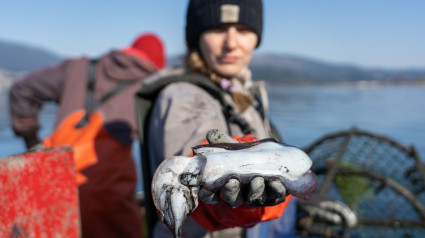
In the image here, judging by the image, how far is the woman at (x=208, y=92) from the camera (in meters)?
1.51

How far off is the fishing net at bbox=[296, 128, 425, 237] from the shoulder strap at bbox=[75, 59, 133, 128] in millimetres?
2014

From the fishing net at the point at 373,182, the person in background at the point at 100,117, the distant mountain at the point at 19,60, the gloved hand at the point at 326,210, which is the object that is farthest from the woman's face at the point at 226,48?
the distant mountain at the point at 19,60

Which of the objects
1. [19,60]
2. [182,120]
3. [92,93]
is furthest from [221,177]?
[19,60]

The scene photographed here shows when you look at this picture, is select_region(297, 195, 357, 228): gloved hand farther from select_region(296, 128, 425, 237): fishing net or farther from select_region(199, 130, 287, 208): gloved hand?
select_region(199, 130, 287, 208): gloved hand

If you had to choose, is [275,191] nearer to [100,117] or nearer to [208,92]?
[208,92]

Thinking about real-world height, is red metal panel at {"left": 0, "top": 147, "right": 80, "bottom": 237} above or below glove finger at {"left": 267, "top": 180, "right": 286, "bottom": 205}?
below

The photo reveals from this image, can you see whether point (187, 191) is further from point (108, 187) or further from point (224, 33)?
point (108, 187)

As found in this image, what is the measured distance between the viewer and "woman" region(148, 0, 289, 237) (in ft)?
4.95

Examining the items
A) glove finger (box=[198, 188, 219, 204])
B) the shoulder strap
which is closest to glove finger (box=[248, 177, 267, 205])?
glove finger (box=[198, 188, 219, 204])

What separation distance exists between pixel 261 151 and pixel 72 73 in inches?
94.0

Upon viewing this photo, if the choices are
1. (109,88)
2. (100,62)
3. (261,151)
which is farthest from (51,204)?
(100,62)

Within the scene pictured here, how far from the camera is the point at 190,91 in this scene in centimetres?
171

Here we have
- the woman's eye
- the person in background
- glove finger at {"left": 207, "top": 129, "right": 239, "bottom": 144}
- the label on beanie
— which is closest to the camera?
glove finger at {"left": 207, "top": 129, "right": 239, "bottom": 144}

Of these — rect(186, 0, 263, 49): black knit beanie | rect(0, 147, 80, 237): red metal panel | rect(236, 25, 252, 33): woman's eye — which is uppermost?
rect(186, 0, 263, 49): black knit beanie
